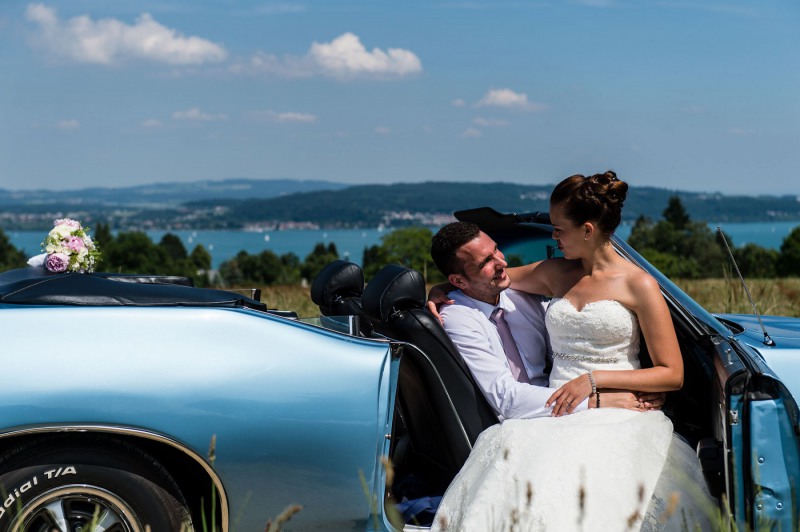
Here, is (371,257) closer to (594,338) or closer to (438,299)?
(438,299)

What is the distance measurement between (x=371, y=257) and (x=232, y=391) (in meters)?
40.7

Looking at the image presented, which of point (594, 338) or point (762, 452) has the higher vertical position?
point (594, 338)

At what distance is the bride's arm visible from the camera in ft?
11.9

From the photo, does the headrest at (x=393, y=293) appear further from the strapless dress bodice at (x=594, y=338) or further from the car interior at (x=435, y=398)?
the strapless dress bodice at (x=594, y=338)

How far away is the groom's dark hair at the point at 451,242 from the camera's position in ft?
13.1

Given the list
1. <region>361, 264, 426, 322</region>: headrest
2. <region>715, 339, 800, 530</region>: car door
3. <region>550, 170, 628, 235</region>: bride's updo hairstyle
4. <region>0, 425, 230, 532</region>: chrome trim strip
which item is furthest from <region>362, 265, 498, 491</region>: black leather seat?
<region>715, 339, 800, 530</region>: car door

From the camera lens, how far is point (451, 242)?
3.99 metres

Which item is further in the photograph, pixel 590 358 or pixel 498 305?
pixel 498 305

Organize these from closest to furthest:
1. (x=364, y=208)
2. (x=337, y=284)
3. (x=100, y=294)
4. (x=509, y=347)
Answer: (x=100, y=294)
(x=509, y=347)
(x=337, y=284)
(x=364, y=208)

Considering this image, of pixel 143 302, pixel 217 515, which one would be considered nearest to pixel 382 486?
pixel 217 515

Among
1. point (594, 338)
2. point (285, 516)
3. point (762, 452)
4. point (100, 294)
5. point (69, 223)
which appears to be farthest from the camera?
point (69, 223)

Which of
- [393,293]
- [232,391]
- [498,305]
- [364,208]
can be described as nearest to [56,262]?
[232,391]

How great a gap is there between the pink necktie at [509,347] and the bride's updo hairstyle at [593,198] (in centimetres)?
57

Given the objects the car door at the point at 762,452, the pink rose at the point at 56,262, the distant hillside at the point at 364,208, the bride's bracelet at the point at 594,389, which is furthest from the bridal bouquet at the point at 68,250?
the distant hillside at the point at 364,208
